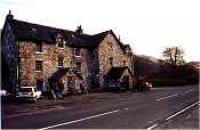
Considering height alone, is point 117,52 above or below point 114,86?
above

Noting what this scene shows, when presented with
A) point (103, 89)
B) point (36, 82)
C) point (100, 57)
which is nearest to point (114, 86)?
point (103, 89)

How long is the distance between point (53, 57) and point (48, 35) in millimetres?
3238

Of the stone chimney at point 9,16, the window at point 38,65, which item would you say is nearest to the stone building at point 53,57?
the window at point 38,65

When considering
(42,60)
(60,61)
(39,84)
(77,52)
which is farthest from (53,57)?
(77,52)

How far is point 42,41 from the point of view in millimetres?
42438

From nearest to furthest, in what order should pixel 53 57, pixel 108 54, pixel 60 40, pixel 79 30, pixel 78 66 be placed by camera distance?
1. pixel 53 57
2. pixel 60 40
3. pixel 78 66
4. pixel 108 54
5. pixel 79 30

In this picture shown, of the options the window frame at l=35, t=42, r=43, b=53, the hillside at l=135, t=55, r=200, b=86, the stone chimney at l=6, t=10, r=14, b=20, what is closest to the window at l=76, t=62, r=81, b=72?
the window frame at l=35, t=42, r=43, b=53

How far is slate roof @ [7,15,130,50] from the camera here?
40753 mm

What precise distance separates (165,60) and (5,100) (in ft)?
218

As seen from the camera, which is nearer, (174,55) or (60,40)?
(60,40)

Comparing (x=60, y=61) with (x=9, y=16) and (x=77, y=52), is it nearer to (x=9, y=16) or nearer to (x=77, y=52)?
(x=77, y=52)

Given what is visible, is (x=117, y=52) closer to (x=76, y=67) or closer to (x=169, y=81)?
(x=76, y=67)

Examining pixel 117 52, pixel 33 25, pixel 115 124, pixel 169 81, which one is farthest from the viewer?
pixel 169 81

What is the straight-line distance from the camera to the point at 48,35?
145 ft
